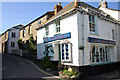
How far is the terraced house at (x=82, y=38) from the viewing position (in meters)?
9.34

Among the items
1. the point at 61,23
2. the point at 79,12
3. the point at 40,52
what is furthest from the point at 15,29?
the point at 79,12

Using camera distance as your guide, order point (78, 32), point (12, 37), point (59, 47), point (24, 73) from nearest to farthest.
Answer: point (78, 32) < point (24, 73) < point (59, 47) < point (12, 37)

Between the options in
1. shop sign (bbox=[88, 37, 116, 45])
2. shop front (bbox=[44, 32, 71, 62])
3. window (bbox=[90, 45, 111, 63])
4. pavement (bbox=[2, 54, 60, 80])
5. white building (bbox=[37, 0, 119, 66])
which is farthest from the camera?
window (bbox=[90, 45, 111, 63])

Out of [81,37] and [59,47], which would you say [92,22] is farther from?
[59,47]

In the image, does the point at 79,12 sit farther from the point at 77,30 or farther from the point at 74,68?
the point at 74,68

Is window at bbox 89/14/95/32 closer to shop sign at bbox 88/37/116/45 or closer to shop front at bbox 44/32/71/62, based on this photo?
shop sign at bbox 88/37/116/45

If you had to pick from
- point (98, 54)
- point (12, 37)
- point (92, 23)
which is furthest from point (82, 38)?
point (12, 37)

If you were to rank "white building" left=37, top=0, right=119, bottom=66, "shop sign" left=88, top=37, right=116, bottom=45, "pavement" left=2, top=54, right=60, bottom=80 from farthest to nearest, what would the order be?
"shop sign" left=88, top=37, right=116, bottom=45
"white building" left=37, top=0, right=119, bottom=66
"pavement" left=2, top=54, right=60, bottom=80

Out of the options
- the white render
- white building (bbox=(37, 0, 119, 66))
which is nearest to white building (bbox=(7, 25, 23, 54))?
white building (bbox=(37, 0, 119, 66))

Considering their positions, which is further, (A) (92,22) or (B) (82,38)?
(A) (92,22)

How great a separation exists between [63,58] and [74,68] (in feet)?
6.09

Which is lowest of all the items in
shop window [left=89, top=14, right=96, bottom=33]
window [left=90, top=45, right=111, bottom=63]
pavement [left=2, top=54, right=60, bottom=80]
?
pavement [left=2, top=54, right=60, bottom=80]

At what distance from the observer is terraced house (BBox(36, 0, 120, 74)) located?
30.6 ft

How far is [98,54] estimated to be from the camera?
36.8ft
